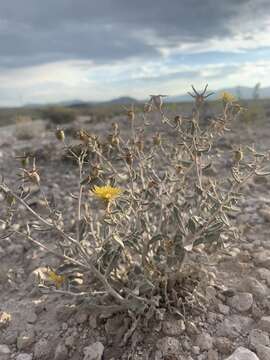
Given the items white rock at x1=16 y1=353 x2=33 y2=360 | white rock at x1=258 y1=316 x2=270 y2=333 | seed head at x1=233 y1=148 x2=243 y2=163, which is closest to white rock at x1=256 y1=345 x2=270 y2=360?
white rock at x1=258 y1=316 x2=270 y2=333

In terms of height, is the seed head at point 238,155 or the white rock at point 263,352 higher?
the seed head at point 238,155

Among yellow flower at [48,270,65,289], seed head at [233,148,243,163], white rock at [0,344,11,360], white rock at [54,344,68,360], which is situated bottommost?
white rock at [0,344,11,360]

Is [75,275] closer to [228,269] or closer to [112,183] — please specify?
[112,183]

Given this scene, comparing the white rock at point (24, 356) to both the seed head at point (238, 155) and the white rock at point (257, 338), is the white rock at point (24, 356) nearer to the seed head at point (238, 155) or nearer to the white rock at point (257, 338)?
the white rock at point (257, 338)

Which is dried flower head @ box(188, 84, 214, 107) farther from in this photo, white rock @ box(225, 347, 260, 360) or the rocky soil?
white rock @ box(225, 347, 260, 360)

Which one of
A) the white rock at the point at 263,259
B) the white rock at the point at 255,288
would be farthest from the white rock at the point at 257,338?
the white rock at the point at 263,259

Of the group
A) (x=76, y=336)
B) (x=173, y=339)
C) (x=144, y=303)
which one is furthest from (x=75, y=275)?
(x=173, y=339)

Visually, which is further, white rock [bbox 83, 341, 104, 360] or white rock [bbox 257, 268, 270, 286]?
white rock [bbox 257, 268, 270, 286]

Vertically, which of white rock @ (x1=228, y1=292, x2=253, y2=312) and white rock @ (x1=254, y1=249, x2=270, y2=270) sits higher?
white rock @ (x1=254, y1=249, x2=270, y2=270)
